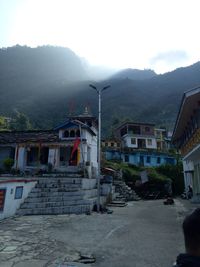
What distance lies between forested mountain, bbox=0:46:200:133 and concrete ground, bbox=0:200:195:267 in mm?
64939

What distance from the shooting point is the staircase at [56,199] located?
50.5 ft

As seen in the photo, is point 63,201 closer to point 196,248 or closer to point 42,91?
point 196,248

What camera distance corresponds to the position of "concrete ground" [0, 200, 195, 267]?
6785mm

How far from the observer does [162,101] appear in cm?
10406

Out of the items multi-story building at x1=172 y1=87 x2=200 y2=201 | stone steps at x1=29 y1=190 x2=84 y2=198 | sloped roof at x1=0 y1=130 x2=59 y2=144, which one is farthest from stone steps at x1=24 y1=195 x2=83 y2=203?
sloped roof at x1=0 y1=130 x2=59 y2=144

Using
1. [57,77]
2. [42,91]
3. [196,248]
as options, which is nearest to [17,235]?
[196,248]

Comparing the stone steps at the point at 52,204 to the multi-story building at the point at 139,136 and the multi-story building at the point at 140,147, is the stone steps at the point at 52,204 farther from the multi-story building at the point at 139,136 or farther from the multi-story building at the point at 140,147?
the multi-story building at the point at 139,136

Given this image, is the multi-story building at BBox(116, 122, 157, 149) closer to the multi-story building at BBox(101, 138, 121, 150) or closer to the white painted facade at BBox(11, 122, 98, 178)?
the multi-story building at BBox(101, 138, 121, 150)

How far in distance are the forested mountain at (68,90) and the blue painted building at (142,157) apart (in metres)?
30.5

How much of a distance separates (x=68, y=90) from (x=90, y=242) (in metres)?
112

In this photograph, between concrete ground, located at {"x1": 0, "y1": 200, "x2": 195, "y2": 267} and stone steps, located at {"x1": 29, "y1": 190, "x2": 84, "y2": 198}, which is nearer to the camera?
concrete ground, located at {"x1": 0, "y1": 200, "x2": 195, "y2": 267}

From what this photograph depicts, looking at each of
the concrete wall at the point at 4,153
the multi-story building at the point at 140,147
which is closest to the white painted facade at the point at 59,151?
the concrete wall at the point at 4,153

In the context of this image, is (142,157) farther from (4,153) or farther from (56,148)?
(4,153)

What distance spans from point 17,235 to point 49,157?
18006 millimetres
